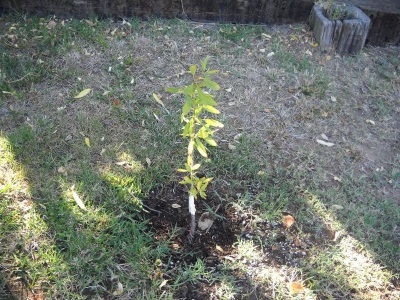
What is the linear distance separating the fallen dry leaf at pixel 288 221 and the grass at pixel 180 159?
0.12 ft

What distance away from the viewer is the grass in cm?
240

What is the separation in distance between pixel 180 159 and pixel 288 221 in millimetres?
843

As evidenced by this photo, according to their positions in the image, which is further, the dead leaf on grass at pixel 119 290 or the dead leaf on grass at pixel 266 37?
the dead leaf on grass at pixel 266 37

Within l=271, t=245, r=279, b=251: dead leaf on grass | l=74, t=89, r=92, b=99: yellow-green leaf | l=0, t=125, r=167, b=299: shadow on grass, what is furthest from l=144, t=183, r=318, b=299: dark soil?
l=74, t=89, r=92, b=99: yellow-green leaf

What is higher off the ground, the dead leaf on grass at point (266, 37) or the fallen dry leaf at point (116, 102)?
the dead leaf on grass at point (266, 37)

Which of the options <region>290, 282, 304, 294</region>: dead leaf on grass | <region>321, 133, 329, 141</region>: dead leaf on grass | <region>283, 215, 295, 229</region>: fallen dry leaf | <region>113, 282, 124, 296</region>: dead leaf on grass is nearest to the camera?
<region>113, 282, 124, 296</region>: dead leaf on grass

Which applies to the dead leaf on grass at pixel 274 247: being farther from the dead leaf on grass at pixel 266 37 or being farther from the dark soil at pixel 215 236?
the dead leaf on grass at pixel 266 37

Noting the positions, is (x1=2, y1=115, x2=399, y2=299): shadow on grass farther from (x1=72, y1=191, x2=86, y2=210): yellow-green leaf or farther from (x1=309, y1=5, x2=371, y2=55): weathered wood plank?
(x1=309, y1=5, x2=371, y2=55): weathered wood plank

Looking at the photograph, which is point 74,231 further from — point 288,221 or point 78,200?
point 288,221

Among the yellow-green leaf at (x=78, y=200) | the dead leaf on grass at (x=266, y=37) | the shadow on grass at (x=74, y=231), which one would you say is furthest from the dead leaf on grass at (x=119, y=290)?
the dead leaf on grass at (x=266, y=37)

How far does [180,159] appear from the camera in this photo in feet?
10.0

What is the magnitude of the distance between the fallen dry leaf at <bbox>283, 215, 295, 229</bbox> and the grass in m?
0.04

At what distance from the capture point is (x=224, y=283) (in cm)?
237

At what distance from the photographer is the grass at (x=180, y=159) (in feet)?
7.88
